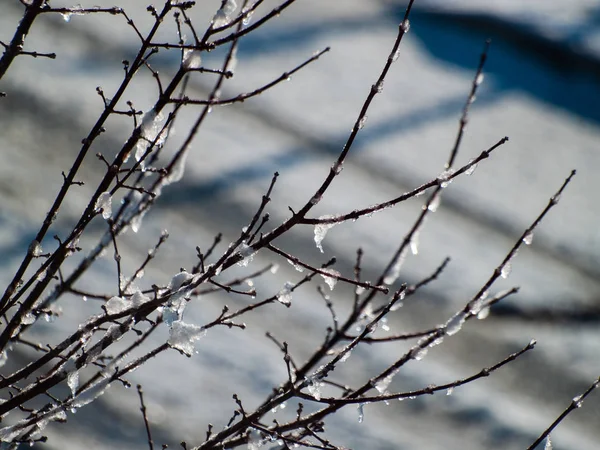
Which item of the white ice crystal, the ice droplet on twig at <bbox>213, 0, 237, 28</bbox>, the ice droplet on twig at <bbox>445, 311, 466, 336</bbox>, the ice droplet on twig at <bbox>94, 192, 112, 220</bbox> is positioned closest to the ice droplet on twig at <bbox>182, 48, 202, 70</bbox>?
the ice droplet on twig at <bbox>213, 0, 237, 28</bbox>

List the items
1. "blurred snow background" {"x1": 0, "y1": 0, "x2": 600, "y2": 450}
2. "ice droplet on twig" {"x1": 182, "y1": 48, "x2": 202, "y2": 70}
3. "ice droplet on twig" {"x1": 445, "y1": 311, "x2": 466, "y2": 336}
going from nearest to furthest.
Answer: "ice droplet on twig" {"x1": 182, "y1": 48, "x2": 202, "y2": 70}, "ice droplet on twig" {"x1": 445, "y1": 311, "x2": 466, "y2": 336}, "blurred snow background" {"x1": 0, "y1": 0, "x2": 600, "y2": 450}

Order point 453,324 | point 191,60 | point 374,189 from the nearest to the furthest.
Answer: point 191,60, point 453,324, point 374,189

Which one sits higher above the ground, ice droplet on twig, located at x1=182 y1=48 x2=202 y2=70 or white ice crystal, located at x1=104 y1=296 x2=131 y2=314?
ice droplet on twig, located at x1=182 y1=48 x2=202 y2=70

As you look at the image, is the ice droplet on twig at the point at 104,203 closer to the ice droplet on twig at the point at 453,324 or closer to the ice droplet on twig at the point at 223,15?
the ice droplet on twig at the point at 223,15

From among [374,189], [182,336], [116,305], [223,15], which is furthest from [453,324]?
[374,189]

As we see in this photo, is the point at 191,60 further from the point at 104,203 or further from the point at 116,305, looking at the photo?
the point at 116,305

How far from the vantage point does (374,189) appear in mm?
5035

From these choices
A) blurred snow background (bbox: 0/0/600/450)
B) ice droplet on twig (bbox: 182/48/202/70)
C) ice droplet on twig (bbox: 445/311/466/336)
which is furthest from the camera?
blurred snow background (bbox: 0/0/600/450)

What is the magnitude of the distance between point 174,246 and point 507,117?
4.40 m

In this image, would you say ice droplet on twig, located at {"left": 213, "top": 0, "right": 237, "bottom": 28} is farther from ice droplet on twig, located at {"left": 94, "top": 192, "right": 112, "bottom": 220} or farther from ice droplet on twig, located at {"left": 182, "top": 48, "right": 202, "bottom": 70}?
ice droplet on twig, located at {"left": 94, "top": 192, "right": 112, "bottom": 220}

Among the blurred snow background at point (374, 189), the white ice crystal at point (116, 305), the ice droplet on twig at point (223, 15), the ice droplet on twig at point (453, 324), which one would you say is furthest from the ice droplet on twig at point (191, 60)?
the blurred snow background at point (374, 189)

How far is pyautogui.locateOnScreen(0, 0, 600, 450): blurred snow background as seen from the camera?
11.0 feet

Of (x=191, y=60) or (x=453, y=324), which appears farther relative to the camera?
(x=453, y=324)

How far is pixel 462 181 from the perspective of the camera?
5328 millimetres
